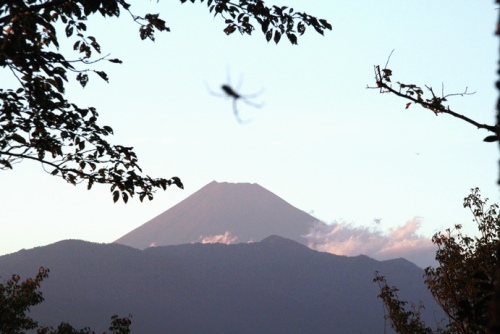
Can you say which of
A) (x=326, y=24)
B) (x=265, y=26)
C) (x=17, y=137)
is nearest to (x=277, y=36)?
(x=265, y=26)

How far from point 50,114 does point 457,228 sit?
17.8 m

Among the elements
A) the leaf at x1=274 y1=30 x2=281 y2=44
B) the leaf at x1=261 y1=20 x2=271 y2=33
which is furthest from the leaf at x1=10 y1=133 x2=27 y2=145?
the leaf at x1=274 y1=30 x2=281 y2=44

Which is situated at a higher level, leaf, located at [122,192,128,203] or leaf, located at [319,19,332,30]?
leaf, located at [319,19,332,30]

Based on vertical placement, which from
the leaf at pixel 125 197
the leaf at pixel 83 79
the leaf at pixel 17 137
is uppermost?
the leaf at pixel 83 79

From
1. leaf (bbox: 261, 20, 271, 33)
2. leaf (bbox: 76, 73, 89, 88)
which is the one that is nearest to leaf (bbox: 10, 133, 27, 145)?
leaf (bbox: 76, 73, 89, 88)

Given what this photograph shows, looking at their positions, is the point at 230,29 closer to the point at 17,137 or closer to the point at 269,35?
the point at 269,35

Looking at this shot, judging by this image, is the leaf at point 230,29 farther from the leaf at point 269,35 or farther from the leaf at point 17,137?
→ the leaf at point 17,137

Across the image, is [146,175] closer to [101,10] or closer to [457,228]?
[101,10]

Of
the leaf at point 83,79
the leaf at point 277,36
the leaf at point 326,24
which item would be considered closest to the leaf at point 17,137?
the leaf at point 83,79

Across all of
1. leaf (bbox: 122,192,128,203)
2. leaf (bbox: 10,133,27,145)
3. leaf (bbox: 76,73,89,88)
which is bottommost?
leaf (bbox: 122,192,128,203)

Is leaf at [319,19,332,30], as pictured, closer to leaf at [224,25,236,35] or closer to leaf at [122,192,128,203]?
leaf at [224,25,236,35]

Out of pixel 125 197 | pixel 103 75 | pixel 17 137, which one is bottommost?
pixel 125 197

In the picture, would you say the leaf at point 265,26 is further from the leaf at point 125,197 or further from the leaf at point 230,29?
the leaf at point 125,197

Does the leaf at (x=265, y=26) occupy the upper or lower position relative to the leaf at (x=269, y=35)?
upper
